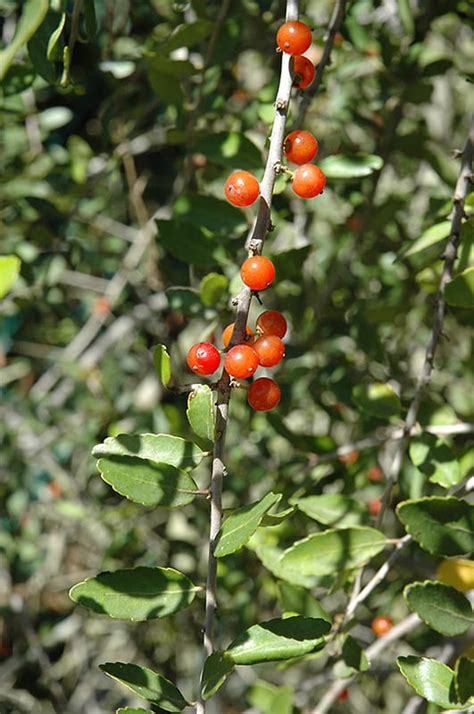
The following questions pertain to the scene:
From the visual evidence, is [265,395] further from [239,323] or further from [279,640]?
[279,640]

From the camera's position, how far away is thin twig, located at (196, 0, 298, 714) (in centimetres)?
96

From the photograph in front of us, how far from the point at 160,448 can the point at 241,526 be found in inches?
6.4

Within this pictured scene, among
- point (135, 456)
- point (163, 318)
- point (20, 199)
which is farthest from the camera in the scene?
point (163, 318)

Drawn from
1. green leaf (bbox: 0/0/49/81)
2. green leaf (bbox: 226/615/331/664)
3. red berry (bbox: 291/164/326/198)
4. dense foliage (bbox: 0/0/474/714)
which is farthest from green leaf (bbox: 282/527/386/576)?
green leaf (bbox: 0/0/49/81)

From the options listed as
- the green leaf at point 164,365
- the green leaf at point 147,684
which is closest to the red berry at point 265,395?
the green leaf at point 164,365

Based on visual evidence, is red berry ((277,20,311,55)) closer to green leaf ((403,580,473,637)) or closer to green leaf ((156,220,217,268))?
green leaf ((156,220,217,268))

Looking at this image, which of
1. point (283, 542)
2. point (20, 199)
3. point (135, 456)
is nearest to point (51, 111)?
point (20, 199)

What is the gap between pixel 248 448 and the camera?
221 cm

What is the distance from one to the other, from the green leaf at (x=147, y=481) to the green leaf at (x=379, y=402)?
17.8 inches

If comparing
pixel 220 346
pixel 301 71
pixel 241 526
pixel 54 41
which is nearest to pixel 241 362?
pixel 241 526

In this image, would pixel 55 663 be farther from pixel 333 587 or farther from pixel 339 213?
pixel 333 587

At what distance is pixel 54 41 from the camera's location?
1.10m

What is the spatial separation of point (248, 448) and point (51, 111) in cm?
95

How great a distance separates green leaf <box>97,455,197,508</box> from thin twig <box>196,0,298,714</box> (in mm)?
45
